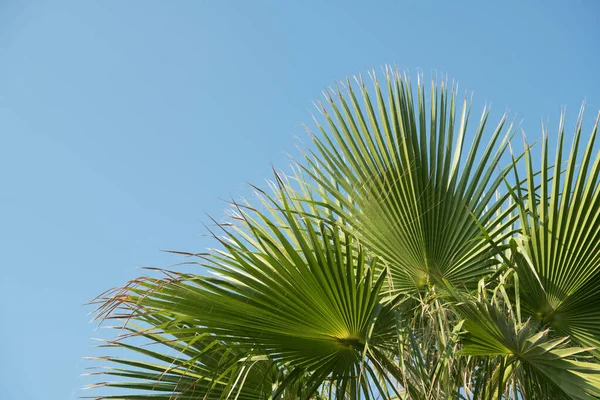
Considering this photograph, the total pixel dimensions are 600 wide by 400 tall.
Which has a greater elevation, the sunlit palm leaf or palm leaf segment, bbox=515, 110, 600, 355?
palm leaf segment, bbox=515, 110, 600, 355

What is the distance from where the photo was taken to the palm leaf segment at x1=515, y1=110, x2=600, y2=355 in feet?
10.4

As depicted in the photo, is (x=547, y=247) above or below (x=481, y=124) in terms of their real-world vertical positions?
below

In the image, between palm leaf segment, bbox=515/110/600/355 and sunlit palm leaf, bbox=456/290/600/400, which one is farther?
palm leaf segment, bbox=515/110/600/355

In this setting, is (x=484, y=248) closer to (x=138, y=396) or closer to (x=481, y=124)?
(x=481, y=124)

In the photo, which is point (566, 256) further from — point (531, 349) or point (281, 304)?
point (281, 304)

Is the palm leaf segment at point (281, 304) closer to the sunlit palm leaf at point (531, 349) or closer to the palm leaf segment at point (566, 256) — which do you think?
the sunlit palm leaf at point (531, 349)

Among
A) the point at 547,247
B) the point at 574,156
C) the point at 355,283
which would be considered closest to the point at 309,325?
the point at 355,283

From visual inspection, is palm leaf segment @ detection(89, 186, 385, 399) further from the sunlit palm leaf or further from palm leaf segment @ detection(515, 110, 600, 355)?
palm leaf segment @ detection(515, 110, 600, 355)

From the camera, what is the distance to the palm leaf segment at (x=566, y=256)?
3.16 m

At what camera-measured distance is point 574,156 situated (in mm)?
3324

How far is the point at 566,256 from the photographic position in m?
3.16

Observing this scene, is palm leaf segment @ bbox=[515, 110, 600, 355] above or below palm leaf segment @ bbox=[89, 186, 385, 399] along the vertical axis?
above

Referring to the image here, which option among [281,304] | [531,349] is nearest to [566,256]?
[531,349]

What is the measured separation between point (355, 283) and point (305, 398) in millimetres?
640
